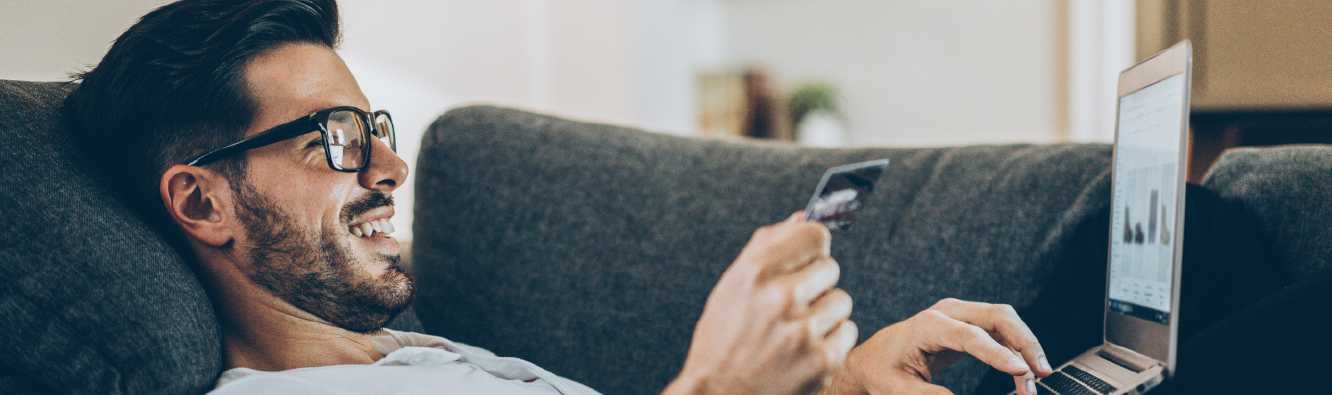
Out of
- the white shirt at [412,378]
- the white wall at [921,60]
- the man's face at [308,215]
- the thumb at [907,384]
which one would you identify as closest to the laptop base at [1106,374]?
the thumb at [907,384]

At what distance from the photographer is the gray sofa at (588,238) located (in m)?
0.62

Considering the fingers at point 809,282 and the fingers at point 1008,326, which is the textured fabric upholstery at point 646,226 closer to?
the fingers at point 1008,326

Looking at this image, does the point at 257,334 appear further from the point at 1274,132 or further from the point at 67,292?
the point at 1274,132

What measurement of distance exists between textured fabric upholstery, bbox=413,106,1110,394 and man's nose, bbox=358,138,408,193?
1.11 ft

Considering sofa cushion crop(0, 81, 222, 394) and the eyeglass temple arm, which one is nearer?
sofa cushion crop(0, 81, 222, 394)

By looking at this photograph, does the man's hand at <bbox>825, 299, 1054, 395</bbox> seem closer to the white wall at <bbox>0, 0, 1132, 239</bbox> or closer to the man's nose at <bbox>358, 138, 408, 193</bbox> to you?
the man's nose at <bbox>358, 138, 408, 193</bbox>

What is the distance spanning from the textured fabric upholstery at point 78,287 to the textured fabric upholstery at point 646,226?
47 centimetres

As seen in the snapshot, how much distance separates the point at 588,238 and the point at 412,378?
0.45m

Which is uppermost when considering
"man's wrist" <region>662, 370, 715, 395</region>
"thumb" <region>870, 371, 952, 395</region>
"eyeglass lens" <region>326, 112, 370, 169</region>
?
"eyeglass lens" <region>326, 112, 370, 169</region>

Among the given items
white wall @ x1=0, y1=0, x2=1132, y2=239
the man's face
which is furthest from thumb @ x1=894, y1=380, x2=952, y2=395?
white wall @ x1=0, y1=0, x2=1132, y2=239

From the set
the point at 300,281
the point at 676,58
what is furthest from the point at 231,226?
the point at 676,58

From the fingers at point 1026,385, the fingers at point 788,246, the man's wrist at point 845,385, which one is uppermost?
the fingers at point 788,246

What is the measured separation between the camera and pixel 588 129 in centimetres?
119

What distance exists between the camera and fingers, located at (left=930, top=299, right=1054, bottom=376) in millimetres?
610
